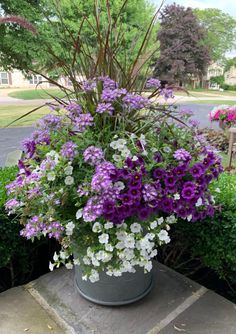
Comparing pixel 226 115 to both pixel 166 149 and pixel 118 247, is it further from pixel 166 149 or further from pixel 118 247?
pixel 118 247

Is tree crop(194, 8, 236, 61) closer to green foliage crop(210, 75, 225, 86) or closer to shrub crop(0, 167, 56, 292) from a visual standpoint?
green foliage crop(210, 75, 225, 86)

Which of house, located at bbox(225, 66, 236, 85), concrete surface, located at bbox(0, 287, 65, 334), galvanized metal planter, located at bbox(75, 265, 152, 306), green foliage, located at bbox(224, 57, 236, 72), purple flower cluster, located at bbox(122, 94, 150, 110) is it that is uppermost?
green foliage, located at bbox(224, 57, 236, 72)

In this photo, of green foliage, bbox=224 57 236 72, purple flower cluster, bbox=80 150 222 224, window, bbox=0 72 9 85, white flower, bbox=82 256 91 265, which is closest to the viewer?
purple flower cluster, bbox=80 150 222 224

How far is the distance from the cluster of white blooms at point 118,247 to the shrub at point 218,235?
1.38 ft

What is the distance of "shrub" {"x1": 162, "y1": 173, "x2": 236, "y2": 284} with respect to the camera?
1567mm

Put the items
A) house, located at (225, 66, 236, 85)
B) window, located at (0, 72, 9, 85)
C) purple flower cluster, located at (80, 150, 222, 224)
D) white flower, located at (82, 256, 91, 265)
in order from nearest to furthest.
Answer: purple flower cluster, located at (80, 150, 222, 224) → white flower, located at (82, 256, 91, 265) → window, located at (0, 72, 9, 85) → house, located at (225, 66, 236, 85)

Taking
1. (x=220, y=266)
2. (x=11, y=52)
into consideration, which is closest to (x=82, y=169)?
(x=220, y=266)

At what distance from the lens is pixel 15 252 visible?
1.76 metres

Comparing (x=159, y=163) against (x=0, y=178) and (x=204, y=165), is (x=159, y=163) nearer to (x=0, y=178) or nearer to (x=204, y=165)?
(x=204, y=165)

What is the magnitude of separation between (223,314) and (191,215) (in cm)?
56

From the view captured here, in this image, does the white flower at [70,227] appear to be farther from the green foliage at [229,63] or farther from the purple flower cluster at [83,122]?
the green foliage at [229,63]

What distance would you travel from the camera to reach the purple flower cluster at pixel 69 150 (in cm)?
128

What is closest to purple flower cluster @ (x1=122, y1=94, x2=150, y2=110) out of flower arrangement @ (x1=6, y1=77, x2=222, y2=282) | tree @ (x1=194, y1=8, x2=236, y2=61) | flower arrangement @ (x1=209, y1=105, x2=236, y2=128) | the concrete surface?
flower arrangement @ (x1=6, y1=77, x2=222, y2=282)

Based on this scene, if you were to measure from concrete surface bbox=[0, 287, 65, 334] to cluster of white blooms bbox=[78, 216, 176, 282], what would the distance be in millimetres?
385
